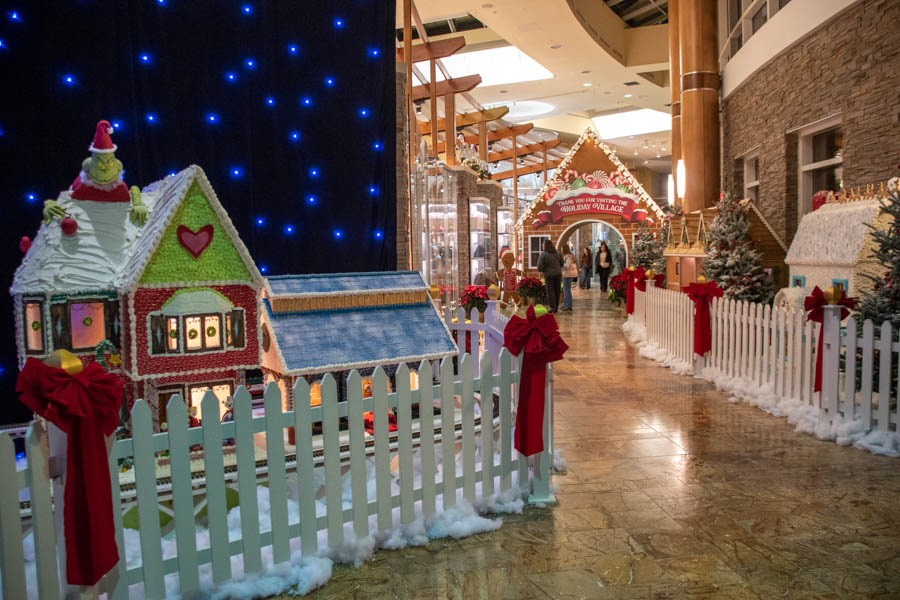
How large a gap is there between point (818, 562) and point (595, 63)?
50.2 feet

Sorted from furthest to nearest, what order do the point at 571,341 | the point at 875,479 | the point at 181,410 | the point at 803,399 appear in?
the point at 571,341
the point at 803,399
the point at 875,479
the point at 181,410

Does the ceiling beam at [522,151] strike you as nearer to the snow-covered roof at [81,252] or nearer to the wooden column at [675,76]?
the wooden column at [675,76]

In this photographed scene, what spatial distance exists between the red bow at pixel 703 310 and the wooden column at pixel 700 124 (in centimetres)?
627

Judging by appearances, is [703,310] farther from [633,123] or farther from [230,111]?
[633,123]

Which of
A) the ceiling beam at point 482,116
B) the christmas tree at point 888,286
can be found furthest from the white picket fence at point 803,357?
the ceiling beam at point 482,116

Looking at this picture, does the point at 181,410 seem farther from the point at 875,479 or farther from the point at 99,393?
the point at 875,479

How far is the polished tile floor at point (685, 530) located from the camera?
294 cm

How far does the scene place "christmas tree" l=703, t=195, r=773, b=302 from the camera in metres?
9.20

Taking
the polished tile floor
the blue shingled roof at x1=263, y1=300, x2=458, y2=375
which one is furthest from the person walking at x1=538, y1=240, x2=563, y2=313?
the blue shingled roof at x1=263, y1=300, x2=458, y2=375

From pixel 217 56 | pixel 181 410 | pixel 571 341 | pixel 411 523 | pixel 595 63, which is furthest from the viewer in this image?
pixel 595 63

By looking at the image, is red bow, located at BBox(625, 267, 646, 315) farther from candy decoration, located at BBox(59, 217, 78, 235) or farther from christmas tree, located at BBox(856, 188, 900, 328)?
candy decoration, located at BBox(59, 217, 78, 235)

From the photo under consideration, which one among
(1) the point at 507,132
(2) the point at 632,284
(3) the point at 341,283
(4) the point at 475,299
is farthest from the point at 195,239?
(1) the point at 507,132

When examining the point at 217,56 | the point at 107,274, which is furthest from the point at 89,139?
the point at 107,274

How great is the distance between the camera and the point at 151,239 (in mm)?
3520
